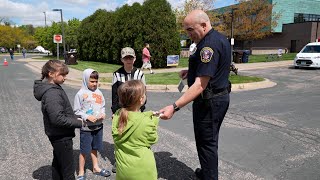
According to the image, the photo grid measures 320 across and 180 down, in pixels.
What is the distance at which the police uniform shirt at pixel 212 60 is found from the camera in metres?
2.88

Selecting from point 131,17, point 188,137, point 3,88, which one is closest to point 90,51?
point 131,17

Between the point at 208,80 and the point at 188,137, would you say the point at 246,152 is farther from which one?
the point at 208,80

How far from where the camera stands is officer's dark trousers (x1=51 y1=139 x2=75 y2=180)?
299 cm

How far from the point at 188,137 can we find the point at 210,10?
124 feet

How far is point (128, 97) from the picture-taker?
7.91 feet

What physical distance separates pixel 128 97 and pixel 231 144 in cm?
301

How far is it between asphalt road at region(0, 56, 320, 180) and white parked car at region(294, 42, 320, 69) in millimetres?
10463

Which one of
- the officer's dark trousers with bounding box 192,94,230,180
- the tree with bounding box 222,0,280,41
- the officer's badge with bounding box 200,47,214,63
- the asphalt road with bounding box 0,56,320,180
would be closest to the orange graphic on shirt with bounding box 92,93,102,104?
the asphalt road with bounding box 0,56,320,180

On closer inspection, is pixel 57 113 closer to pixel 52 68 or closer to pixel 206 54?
pixel 52 68

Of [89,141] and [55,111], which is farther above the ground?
[55,111]

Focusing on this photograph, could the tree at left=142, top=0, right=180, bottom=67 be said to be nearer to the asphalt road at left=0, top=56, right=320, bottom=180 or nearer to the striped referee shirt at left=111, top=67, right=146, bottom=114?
the asphalt road at left=0, top=56, right=320, bottom=180

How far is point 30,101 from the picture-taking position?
8625 mm

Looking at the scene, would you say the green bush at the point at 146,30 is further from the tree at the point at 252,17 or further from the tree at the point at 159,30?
the tree at the point at 252,17

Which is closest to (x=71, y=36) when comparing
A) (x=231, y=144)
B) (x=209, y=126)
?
(x=231, y=144)
